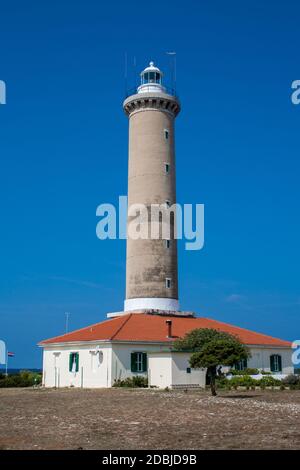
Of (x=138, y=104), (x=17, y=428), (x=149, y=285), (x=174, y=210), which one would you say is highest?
(x=138, y=104)

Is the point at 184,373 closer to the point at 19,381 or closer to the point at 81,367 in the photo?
the point at 81,367

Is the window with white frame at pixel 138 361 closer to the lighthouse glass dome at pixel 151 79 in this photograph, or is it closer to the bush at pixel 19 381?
the bush at pixel 19 381

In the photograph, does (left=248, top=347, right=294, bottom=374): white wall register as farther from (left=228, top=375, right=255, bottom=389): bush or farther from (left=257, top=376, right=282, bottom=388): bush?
(left=228, top=375, right=255, bottom=389): bush

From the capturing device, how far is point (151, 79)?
43.8 m

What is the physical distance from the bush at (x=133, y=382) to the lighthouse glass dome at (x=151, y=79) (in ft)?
70.8

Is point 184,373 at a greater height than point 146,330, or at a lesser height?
lesser

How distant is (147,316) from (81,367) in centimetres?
568

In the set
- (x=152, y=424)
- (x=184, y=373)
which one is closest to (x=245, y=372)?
(x=184, y=373)

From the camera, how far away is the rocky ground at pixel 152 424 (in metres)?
11.6

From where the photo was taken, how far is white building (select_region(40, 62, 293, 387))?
3250cm

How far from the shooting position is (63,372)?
118ft
